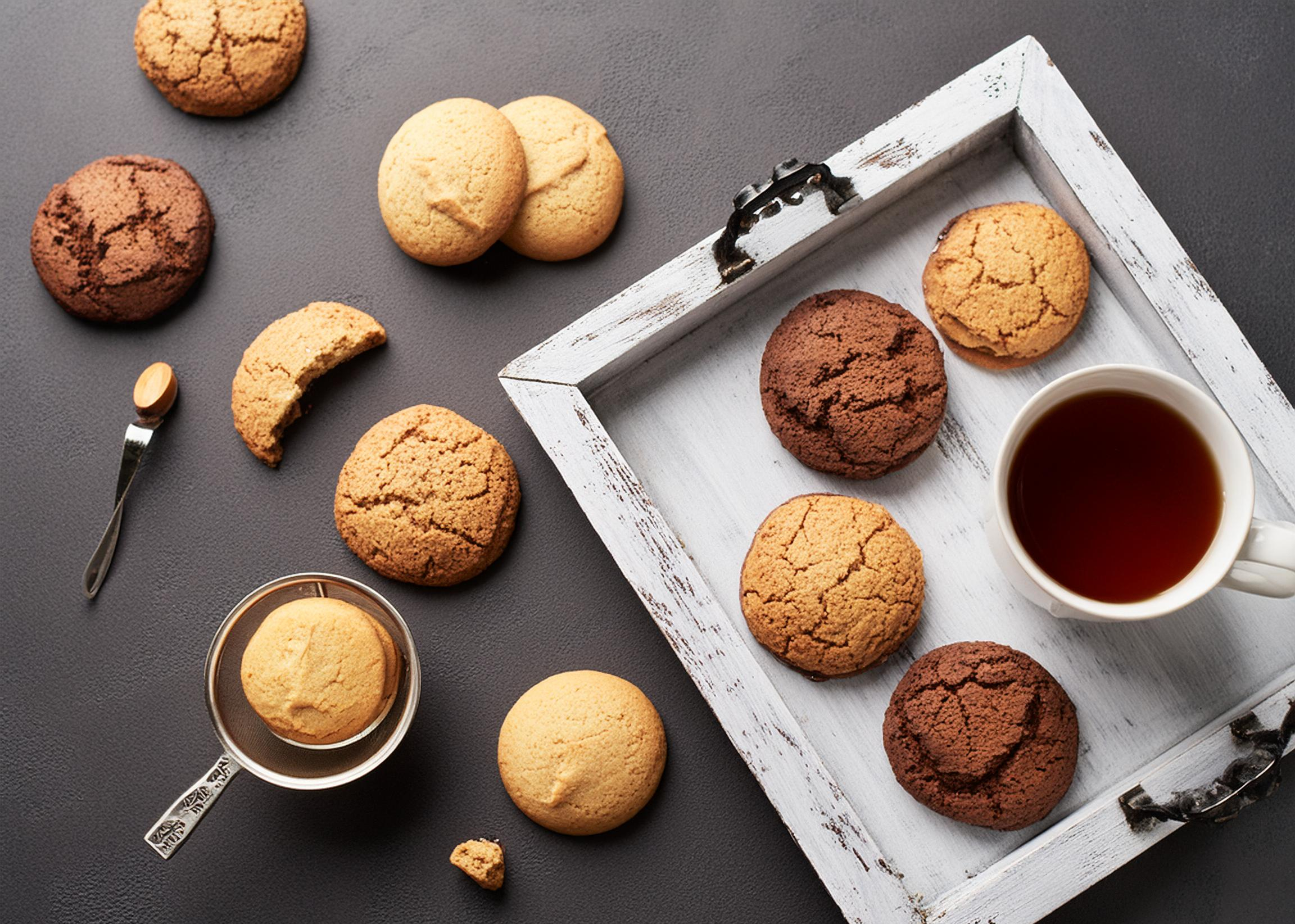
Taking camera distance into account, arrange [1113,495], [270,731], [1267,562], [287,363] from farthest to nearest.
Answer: [287,363]
[270,731]
[1113,495]
[1267,562]

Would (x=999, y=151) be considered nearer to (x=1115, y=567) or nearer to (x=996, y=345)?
(x=996, y=345)

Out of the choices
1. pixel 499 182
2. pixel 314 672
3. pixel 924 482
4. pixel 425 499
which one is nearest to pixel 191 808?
pixel 314 672

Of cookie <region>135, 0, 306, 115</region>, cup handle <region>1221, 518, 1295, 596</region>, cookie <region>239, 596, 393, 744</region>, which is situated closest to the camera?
cup handle <region>1221, 518, 1295, 596</region>

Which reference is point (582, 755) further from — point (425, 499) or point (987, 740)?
point (987, 740)

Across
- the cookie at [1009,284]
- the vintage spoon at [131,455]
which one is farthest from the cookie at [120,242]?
the cookie at [1009,284]

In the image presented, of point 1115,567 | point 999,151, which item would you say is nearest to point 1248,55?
point 999,151

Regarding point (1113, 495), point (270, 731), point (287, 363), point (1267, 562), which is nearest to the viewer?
point (1267, 562)

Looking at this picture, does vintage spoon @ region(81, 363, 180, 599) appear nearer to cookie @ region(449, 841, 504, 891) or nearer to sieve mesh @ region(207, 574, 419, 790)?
sieve mesh @ region(207, 574, 419, 790)

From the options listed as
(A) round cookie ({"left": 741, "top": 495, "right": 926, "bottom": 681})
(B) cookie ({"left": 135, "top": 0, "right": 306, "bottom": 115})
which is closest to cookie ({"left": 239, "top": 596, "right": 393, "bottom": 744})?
(A) round cookie ({"left": 741, "top": 495, "right": 926, "bottom": 681})
